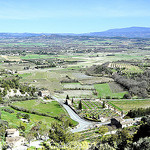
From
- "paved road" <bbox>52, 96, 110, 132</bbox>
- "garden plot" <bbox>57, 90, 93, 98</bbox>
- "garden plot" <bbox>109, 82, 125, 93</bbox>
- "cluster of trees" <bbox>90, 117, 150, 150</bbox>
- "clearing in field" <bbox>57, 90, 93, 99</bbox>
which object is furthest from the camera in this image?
"garden plot" <bbox>109, 82, 125, 93</bbox>

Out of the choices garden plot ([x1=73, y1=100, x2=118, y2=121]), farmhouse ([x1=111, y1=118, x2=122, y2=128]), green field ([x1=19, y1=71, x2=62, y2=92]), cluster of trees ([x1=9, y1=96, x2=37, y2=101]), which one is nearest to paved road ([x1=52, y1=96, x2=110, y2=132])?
→ garden plot ([x1=73, y1=100, x2=118, y2=121])

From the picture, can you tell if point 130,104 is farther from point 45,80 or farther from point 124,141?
point 45,80

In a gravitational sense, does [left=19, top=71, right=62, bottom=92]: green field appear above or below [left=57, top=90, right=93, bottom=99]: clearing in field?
above

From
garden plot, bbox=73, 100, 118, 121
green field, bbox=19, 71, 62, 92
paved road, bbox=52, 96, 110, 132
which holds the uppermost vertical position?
green field, bbox=19, 71, 62, 92

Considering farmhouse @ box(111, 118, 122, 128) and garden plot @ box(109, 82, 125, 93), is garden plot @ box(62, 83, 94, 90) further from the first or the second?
farmhouse @ box(111, 118, 122, 128)

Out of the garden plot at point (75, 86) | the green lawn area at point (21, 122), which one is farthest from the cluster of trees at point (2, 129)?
the garden plot at point (75, 86)

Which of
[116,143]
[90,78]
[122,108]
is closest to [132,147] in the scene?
[116,143]
